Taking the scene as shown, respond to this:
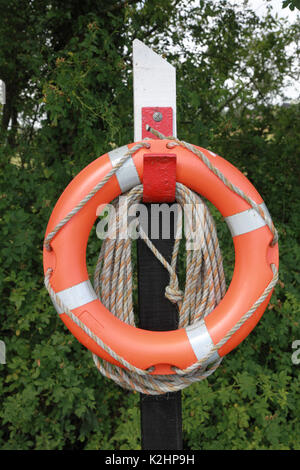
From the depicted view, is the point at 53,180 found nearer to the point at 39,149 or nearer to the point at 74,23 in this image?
the point at 39,149

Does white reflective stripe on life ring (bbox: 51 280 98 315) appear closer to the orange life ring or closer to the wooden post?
the orange life ring

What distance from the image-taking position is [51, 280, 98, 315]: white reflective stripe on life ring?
3.92 ft

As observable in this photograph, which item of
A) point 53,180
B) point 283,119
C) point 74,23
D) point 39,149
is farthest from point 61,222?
point 283,119

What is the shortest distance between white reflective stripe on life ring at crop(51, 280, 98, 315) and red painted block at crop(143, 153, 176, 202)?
33cm

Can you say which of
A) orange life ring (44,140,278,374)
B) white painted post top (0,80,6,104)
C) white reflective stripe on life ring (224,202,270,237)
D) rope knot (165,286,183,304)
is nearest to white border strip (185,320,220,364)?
orange life ring (44,140,278,374)

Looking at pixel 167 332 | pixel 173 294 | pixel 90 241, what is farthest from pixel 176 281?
pixel 90 241

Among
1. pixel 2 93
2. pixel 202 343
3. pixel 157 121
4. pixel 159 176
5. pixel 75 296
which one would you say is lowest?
pixel 202 343

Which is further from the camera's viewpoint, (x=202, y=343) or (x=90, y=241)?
(x=90, y=241)

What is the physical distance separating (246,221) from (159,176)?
0.29 metres

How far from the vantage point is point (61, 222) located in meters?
1.20

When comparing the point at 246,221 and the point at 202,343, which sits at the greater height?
the point at 246,221

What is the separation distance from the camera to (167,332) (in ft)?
3.99

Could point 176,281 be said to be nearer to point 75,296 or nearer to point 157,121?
point 75,296

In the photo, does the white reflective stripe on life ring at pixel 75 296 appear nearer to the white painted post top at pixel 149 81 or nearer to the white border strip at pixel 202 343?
the white border strip at pixel 202 343
